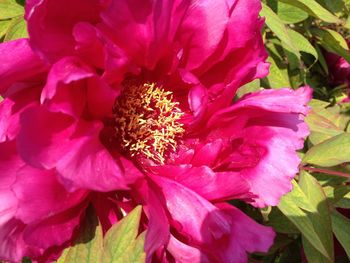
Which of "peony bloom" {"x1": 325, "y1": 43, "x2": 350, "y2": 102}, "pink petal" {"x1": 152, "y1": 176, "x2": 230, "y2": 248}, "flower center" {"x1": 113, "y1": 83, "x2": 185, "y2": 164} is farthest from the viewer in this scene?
"peony bloom" {"x1": 325, "y1": 43, "x2": 350, "y2": 102}

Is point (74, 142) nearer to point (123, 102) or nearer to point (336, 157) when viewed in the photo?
point (123, 102)

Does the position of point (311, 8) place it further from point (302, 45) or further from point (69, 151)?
point (69, 151)

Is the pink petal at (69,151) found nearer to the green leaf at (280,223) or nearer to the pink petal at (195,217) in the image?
the pink petal at (195,217)

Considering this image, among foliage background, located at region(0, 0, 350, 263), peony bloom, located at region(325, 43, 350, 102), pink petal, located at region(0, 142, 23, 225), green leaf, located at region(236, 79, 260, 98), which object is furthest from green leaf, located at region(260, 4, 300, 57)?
peony bloom, located at region(325, 43, 350, 102)

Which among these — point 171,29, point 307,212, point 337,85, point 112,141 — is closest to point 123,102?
point 112,141

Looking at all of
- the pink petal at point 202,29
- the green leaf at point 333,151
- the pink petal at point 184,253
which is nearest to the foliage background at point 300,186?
the green leaf at point 333,151

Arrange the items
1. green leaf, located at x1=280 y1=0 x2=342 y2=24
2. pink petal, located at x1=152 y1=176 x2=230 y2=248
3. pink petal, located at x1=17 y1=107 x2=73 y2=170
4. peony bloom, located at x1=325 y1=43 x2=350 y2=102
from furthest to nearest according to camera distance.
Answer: peony bloom, located at x1=325 y1=43 x2=350 y2=102, green leaf, located at x1=280 y1=0 x2=342 y2=24, pink petal, located at x1=152 y1=176 x2=230 y2=248, pink petal, located at x1=17 y1=107 x2=73 y2=170

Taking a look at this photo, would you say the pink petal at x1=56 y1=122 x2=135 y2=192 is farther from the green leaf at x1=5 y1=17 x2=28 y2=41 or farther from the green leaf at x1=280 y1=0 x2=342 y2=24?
the green leaf at x1=280 y1=0 x2=342 y2=24
